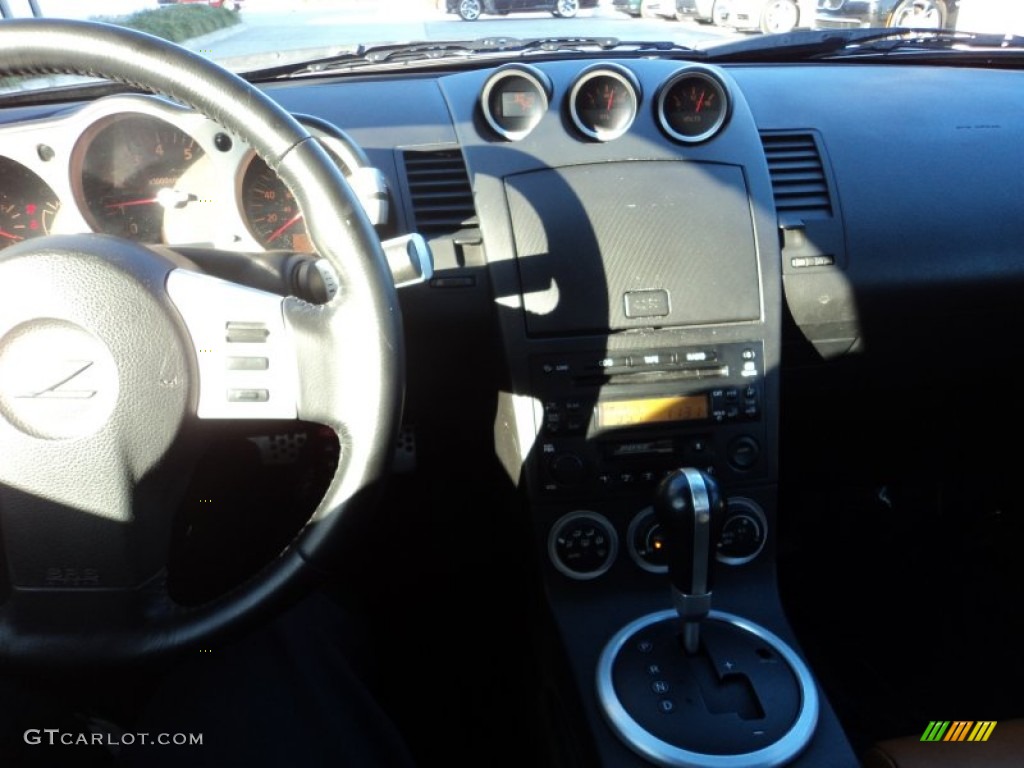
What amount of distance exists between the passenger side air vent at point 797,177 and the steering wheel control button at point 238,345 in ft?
3.92

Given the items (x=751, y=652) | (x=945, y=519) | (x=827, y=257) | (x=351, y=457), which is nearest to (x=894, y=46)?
(x=827, y=257)

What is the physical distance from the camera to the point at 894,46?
7.91ft

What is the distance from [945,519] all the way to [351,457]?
2.06m

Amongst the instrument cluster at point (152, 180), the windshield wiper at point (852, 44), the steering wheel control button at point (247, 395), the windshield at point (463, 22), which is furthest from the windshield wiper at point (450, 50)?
the steering wheel control button at point (247, 395)

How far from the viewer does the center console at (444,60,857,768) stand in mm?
1765

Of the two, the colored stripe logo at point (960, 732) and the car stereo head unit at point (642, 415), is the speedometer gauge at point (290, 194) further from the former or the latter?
the colored stripe logo at point (960, 732)

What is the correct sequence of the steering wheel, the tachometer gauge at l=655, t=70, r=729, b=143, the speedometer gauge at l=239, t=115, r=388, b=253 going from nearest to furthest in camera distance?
the steering wheel
the speedometer gauge at l=239, t=115, r=388, b=253
the tachometer gauge at l=655, t=70, r=729, b=143

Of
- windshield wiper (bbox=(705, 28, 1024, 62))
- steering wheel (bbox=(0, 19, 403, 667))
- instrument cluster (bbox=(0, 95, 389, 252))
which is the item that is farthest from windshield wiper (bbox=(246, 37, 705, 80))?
steering wheel (bbox=(0, 19, 403, 667))

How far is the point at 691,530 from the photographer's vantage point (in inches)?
57.0

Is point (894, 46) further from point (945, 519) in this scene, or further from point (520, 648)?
point (520, 648)

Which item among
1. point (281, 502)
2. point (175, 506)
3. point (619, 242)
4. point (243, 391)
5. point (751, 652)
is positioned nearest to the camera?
point (243, 391)

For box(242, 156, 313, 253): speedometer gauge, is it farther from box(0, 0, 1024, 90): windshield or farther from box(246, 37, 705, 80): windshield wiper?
box(246, 37, 705, 80): windshield wiper

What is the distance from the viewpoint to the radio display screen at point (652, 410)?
1784mm

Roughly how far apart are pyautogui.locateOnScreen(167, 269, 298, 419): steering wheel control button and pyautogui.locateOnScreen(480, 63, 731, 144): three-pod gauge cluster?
833mm
